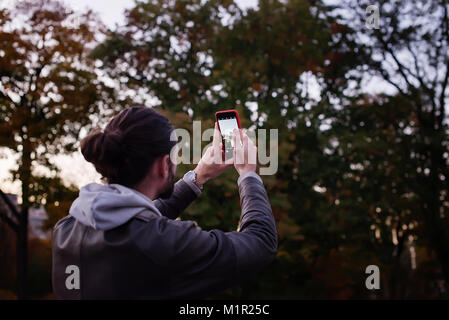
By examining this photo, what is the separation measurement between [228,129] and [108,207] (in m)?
0.71

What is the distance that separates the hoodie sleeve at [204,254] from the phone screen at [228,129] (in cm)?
45

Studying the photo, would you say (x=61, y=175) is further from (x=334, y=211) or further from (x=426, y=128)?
(x=426, y=128)

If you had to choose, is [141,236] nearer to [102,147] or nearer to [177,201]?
[102,147]

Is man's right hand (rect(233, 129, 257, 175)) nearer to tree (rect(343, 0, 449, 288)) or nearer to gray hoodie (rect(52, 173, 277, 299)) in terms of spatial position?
gray hoodie (rect(52, 173, 277, 299))

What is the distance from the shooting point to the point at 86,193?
1.39m

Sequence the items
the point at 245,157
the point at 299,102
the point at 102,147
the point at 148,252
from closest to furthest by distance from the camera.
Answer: the point at 148,252, the point at 102,147, the point at 245,157, the point at 299,102

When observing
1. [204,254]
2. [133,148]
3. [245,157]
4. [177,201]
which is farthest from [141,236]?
[177,201]

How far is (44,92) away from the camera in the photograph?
1244cm

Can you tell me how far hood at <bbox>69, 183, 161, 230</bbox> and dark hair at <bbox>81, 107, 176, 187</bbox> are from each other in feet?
0.31

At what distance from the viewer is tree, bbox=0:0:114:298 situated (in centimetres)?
1216

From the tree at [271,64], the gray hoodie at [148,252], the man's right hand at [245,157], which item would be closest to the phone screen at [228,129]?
the man's right hand at [245,157]

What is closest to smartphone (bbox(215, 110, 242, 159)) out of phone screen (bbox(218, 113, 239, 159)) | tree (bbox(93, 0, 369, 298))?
phone screen (bbox(218, 113, 239, 159))
